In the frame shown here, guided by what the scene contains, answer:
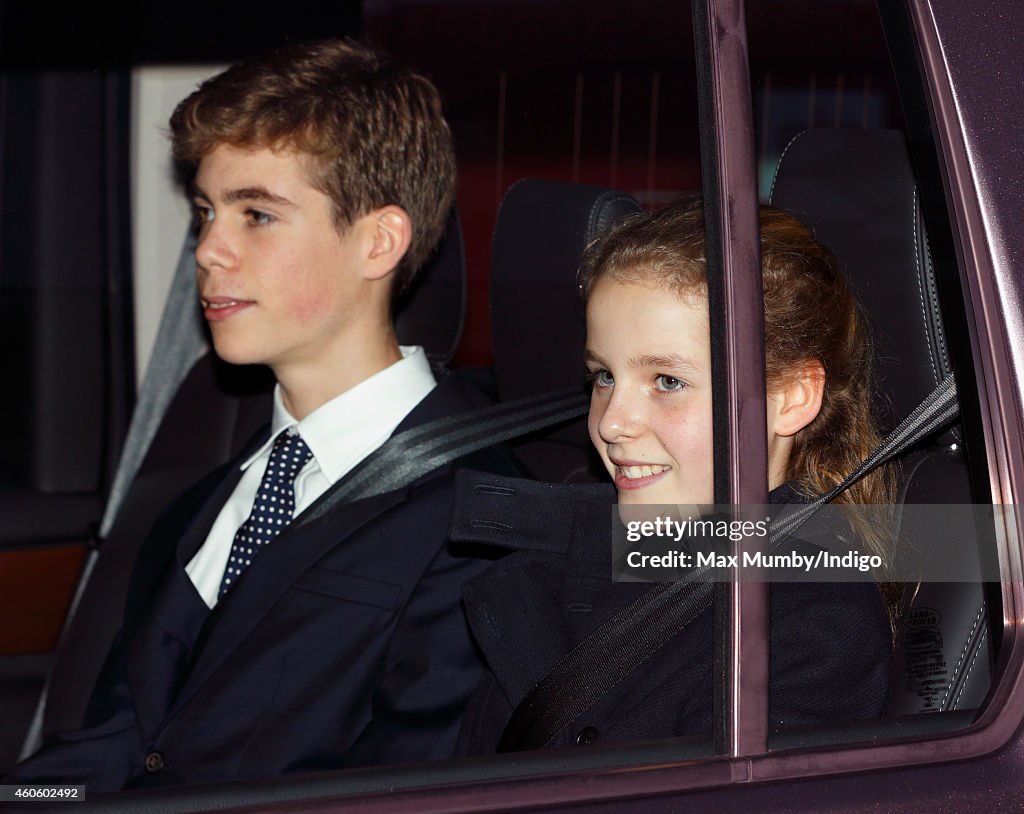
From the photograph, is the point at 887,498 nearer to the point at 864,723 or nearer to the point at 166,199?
the point at 864,723

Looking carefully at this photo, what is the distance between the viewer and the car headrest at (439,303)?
6.36 feet

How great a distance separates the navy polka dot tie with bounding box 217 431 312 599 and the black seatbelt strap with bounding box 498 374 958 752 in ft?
1.93

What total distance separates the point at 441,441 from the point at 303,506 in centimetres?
22

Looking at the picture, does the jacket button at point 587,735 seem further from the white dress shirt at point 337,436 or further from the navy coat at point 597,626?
the white dress shirt at point 337,436

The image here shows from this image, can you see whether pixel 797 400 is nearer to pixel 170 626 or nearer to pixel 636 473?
pixel 636 473

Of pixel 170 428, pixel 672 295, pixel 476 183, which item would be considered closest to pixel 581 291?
pixel 672 295

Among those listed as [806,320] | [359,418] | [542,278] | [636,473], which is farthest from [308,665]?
[806,320]

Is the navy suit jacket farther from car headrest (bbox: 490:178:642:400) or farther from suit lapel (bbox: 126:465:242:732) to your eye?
car headrest (bbox: 490:178:642:400)

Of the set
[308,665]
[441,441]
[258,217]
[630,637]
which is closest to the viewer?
[630,637]

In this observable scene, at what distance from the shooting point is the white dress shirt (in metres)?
1.76

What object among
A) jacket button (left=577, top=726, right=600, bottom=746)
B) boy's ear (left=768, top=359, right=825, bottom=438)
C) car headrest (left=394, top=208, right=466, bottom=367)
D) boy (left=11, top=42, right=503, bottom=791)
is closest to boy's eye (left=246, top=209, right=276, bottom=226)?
boy (left=11, top=42, right=503, bottom=791)

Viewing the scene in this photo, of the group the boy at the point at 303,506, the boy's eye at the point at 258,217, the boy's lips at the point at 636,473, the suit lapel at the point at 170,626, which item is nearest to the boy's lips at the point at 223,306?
the boy at the point at 303,506

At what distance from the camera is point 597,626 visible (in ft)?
4.09

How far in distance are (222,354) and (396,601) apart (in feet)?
1.48
